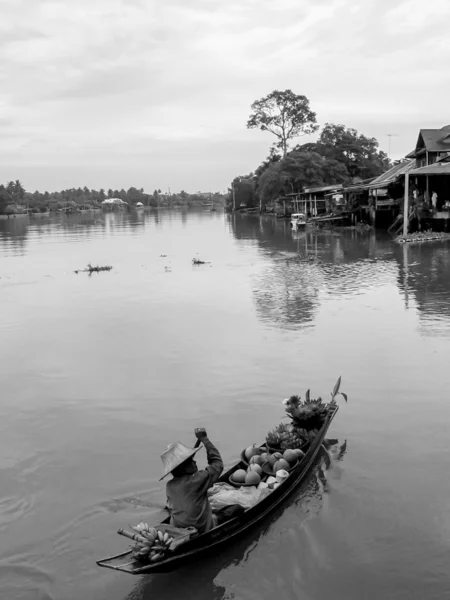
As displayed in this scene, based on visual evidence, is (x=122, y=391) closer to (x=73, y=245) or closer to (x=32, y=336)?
(x=32, y=336)

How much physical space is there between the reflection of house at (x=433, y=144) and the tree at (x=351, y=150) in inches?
1199

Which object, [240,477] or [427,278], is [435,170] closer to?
[427,278]

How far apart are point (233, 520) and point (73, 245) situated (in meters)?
42.3

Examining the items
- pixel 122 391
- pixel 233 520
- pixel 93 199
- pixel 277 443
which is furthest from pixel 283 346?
pixel 93 199

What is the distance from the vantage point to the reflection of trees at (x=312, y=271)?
757 inches

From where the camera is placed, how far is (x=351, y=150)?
235 ft

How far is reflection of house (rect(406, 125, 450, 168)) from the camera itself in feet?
128

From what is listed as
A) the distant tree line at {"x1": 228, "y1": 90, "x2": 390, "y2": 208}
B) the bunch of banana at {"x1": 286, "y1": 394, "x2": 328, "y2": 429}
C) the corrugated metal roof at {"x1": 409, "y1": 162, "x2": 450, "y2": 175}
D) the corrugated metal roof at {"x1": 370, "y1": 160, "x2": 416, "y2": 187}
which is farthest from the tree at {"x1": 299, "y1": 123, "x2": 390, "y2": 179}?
the bunch of banana at {"x1": 286, "y1": 394, "x2": 328, "y2": 429}

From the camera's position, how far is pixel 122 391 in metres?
12.2

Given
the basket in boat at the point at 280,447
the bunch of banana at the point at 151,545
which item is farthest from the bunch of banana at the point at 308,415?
the bunch of banana at the point at 151,545

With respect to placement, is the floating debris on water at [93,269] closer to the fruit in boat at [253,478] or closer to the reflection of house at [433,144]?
the fruit in boat at [253,478]

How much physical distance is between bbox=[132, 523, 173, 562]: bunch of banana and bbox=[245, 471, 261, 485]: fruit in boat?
1.68 metres

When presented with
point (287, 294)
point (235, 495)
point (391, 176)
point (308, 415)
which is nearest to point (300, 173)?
point (391, 176)

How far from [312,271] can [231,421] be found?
17202 millimetres
